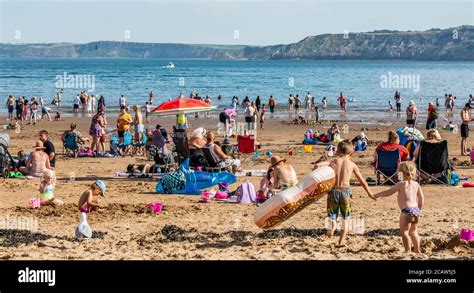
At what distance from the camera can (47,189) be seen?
13.8 meters

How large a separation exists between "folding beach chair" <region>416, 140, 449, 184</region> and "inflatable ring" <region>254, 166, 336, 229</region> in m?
6.24

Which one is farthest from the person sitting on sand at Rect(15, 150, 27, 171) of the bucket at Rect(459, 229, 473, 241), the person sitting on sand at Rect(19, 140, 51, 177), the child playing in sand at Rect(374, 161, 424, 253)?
the bucket at Rect(459, 229, 473, 241)

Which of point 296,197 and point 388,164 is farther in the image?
point 388,164

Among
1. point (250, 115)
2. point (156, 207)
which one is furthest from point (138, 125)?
point (156, 207)

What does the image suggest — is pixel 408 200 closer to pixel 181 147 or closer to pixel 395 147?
pixel 395 147

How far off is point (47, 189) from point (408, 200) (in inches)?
269

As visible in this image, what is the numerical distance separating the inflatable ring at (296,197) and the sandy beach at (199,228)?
0.35 metres

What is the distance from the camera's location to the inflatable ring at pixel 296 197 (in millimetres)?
10242
